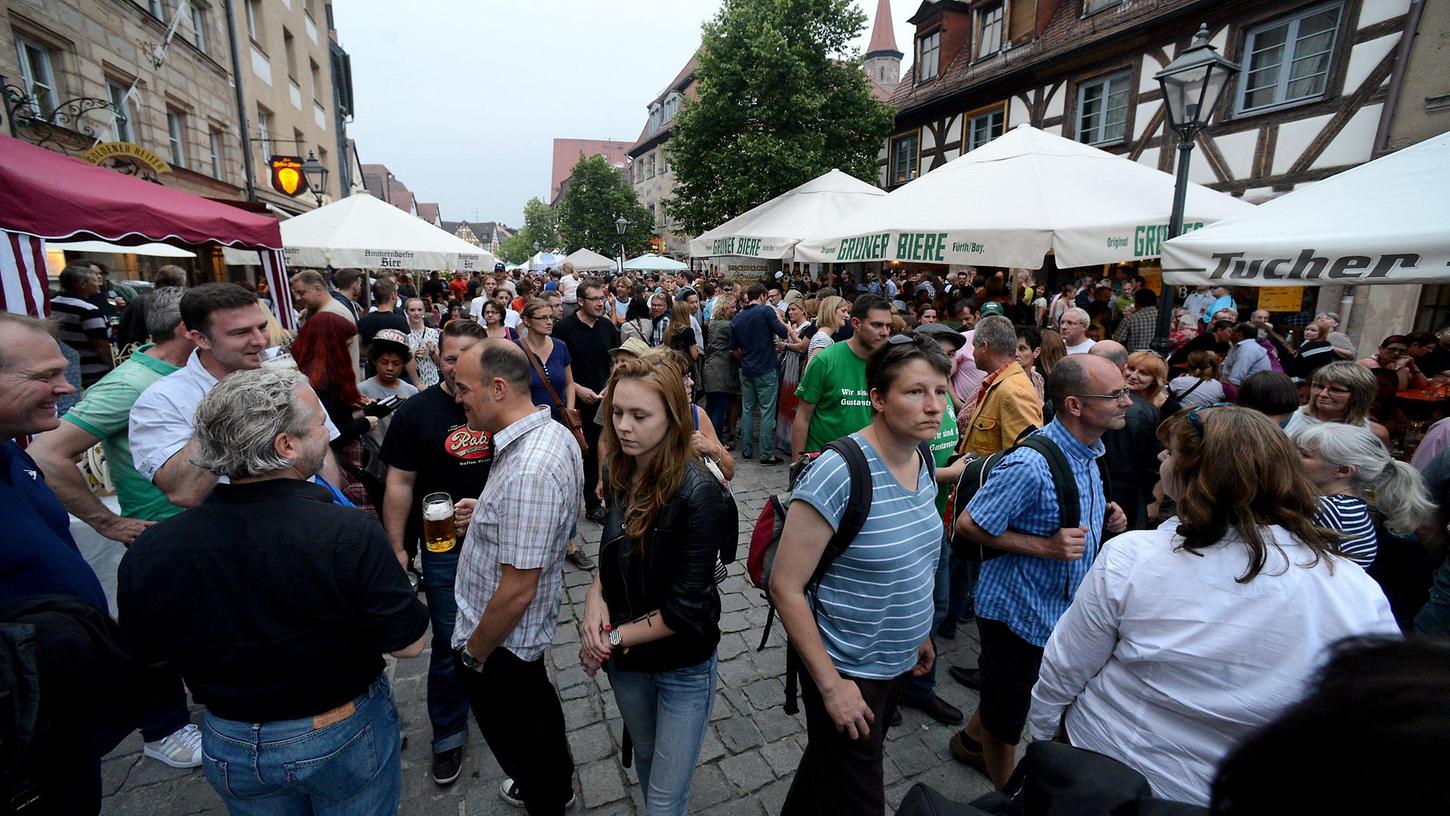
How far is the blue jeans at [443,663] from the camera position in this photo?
9.09 feet

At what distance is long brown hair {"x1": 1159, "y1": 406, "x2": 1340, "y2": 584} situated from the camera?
1520 millimetres

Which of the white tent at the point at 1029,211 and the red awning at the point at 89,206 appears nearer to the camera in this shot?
the red awning at the point at 89,206

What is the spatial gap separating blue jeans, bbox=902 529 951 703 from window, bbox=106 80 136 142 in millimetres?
13804

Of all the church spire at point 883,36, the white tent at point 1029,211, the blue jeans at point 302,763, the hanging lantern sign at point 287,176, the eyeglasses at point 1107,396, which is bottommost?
the blue jeans at point 302,763

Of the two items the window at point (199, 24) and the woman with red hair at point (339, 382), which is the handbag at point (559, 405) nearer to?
the woman with red hair at point (339, 382)

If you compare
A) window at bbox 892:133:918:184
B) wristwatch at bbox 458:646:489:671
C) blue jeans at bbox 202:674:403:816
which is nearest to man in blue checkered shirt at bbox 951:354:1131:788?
wristwatch at bbox 458:646:489:671

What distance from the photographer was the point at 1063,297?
10805 mm

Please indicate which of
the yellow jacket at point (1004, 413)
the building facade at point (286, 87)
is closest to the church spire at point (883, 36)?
the building facade at point (286, 87)

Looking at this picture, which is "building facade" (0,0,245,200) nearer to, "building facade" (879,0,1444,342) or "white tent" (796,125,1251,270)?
"white tent" (796,125,1251,270)

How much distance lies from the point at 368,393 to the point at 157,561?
2.53 meters

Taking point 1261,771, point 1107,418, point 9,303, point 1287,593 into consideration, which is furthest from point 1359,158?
point 9,303

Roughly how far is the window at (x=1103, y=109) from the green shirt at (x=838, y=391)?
1327cm

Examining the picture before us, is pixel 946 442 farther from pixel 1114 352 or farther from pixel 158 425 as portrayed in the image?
pixel 158 425

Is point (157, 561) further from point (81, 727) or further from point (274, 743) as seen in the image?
point (274, 743)
